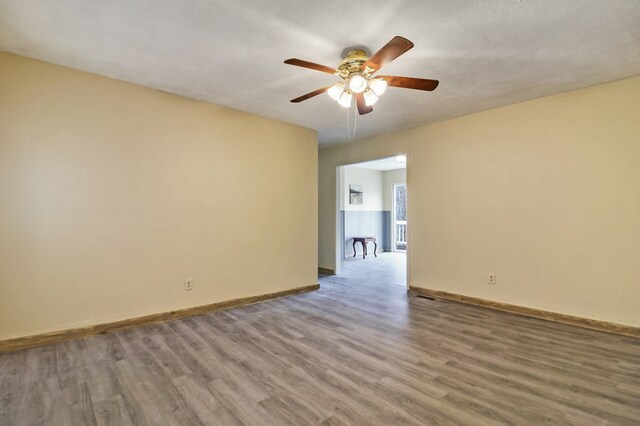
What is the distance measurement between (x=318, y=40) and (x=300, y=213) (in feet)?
8.77

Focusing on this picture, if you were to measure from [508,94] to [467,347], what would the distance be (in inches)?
103

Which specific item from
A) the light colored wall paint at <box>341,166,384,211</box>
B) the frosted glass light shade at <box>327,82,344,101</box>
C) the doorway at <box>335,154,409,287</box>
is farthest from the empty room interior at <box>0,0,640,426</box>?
the light colored wall paint at <box>341,166,384,211</box>

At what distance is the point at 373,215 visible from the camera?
877 cm

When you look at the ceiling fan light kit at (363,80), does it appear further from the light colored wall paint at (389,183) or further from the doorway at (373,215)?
the light colored wall paint at (389,183)

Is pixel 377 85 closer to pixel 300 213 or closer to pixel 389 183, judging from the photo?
pixel 300 213

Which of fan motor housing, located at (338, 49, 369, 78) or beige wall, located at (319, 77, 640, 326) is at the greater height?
fan motor housing, located at (338, 49, 369, 78)

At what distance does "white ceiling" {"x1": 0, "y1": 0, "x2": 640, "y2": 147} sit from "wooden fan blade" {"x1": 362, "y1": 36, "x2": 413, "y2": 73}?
0.81 ft

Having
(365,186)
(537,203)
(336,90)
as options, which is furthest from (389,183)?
(336,90)

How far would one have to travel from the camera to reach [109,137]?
2939 mm

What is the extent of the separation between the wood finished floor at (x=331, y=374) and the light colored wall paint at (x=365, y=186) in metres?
4.91

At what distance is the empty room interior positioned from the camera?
1.92 metres

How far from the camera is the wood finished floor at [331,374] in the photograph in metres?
1.72

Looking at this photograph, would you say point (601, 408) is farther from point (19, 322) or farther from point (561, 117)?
point (19, 322)

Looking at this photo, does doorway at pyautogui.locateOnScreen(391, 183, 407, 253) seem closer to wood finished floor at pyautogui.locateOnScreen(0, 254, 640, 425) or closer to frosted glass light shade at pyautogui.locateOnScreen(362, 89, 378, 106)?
wood finished floor at pyautogui.locateOnScreen(0, 254, 640, 425)
